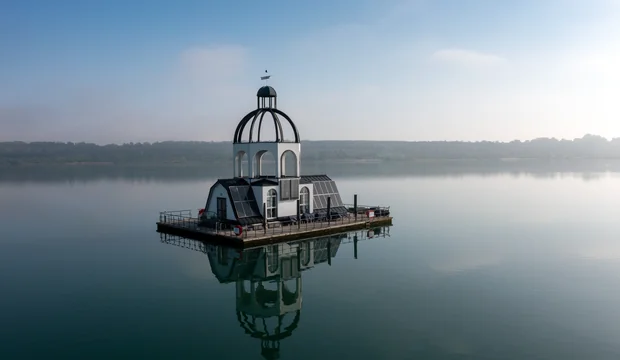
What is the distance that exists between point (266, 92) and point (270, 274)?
18.9m

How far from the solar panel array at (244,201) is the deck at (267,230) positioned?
135 centimetres

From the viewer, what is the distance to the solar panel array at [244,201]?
4041 centimetres

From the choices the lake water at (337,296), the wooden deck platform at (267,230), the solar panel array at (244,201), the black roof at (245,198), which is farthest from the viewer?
the solar panel array at (244,201)

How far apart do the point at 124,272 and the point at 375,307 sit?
1644 centimetres

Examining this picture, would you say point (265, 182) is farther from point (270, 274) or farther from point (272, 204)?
point (270, 274)

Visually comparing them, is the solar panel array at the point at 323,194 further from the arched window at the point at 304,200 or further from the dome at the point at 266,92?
the dome at the point at 266,92

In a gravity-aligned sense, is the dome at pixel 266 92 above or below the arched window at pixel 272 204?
above

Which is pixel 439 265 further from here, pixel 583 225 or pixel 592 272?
pixel 583 225

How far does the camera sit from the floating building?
3984 cm

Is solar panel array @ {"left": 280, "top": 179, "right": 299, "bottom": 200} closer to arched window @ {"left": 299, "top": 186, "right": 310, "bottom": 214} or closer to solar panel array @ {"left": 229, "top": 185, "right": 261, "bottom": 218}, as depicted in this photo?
arched window @ {"left": 299, "top": 186, "right": 310, "bottom": 214}

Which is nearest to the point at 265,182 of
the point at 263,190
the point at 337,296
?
the point at 263,190

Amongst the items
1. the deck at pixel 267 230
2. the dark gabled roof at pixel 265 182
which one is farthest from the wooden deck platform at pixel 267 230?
the dark gabled roof at pixel 265 182

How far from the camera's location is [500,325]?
70.6ft

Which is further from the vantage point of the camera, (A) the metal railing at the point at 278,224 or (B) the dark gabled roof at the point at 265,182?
(B) the dark gabled roof at the point at 265,182
